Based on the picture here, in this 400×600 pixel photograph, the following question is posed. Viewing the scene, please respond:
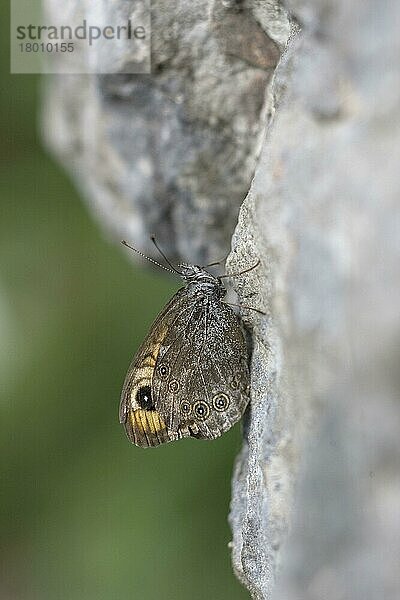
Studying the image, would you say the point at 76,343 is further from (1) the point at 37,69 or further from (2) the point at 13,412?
(1) the point at 37,69

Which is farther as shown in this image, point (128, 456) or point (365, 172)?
point (128, 456)

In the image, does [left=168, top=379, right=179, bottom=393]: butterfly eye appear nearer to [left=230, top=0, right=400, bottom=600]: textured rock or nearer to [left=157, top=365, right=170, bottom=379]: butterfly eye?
[left=157, top=365, right=170, bottom=379]: butterfly eye

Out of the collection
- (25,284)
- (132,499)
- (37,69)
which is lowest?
→ (132,499)

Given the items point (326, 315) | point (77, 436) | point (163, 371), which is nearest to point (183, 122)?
point (163, 371)

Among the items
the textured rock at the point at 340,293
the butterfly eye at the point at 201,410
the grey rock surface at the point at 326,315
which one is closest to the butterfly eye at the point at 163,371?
the butterfly eye at the point at 201,410

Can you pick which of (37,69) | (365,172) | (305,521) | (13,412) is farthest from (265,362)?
(13,412)

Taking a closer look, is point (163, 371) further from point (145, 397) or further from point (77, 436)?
point (77, 436)
